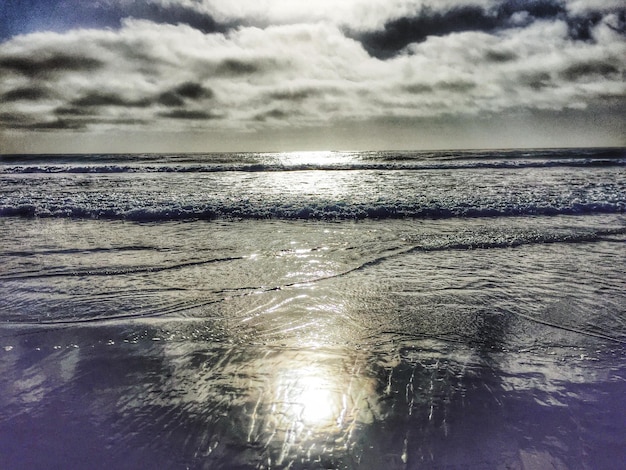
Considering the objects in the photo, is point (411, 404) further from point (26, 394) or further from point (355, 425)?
point (26, 394)

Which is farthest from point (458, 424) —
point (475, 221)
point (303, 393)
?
point (475, 221)

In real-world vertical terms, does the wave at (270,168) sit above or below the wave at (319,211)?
above

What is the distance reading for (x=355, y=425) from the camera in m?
2.55

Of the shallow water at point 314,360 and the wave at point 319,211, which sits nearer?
the shallow water at point 314,360

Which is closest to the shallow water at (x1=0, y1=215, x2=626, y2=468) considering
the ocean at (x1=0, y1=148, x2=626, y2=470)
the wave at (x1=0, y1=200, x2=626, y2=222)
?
the ocean at (x1=0, y1=148, x2=626, y2=470)

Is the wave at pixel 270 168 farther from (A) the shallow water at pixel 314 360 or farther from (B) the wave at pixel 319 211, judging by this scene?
(A) the shallow water at pixel 314 360

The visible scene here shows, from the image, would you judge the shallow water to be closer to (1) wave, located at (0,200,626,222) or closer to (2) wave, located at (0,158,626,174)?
(1) wave, located at (0,200,626,222)

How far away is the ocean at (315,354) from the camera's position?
239cm

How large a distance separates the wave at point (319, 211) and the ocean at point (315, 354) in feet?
9.17

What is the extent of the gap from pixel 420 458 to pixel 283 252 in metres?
4.81

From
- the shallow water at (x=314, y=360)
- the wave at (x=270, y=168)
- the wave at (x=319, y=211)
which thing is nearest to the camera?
the shallow water at (x=314, y=360)

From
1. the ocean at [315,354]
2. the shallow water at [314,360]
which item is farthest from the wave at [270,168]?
the shallow water at [314,360]

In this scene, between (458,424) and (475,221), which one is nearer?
(458,424)

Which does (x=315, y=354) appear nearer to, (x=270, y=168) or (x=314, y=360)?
(x=314, y=360)
